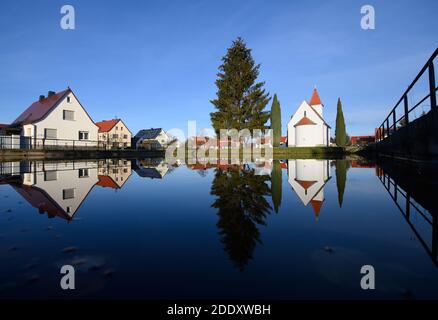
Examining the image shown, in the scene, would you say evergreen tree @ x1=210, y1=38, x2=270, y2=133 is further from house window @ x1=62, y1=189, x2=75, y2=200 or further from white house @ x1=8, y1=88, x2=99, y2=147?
house window @ x1=62, y1=189, x2=75, y2=200

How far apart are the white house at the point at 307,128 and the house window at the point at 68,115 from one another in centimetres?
3148

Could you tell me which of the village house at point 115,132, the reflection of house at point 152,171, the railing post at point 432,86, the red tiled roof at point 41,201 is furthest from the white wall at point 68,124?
the railing post at point 432,86

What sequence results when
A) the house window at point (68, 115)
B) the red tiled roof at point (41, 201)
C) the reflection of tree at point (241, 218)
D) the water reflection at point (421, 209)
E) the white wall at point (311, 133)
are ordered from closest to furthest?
the reflection of tree at point (241, 218) → the water reflection at point (421, 209) → the red tiled roof at point (41, 201) → the house window at point (68, 115) → the white wall at point (311, 133)

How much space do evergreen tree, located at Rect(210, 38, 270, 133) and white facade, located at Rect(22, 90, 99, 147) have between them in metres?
14.4

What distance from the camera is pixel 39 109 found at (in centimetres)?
2753

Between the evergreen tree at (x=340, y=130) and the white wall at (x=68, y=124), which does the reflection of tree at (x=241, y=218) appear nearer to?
the white wall at (x=68, y=124)

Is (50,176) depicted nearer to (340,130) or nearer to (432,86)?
(432,86)

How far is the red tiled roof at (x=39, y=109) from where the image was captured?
25.8 m

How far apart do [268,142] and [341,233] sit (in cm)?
3444

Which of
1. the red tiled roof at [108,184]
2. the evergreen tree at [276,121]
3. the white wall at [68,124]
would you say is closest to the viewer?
the red tiled roof at [108,184]

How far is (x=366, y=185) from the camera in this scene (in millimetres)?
4820

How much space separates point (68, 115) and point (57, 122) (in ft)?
5.54
